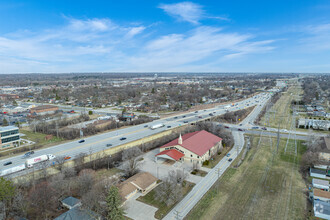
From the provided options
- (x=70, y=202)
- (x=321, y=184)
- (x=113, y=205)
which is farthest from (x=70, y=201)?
(x=321, y=184)

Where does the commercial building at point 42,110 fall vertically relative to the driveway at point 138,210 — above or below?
above

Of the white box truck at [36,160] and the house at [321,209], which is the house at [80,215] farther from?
the house at [321,209]

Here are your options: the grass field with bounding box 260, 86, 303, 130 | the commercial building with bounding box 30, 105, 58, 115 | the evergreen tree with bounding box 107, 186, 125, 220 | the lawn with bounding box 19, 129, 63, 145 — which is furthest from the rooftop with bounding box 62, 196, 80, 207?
the commercial building with bounding box 30, 105, 58, 115

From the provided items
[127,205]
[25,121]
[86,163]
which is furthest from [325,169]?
[25,121]

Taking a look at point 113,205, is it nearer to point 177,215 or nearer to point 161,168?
point 177,215

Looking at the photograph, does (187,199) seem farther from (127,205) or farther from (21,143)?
(21,143)

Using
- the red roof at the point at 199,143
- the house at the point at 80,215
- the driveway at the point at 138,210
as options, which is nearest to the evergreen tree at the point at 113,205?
the house at the point at 80,215

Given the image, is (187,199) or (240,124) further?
(240,124)
